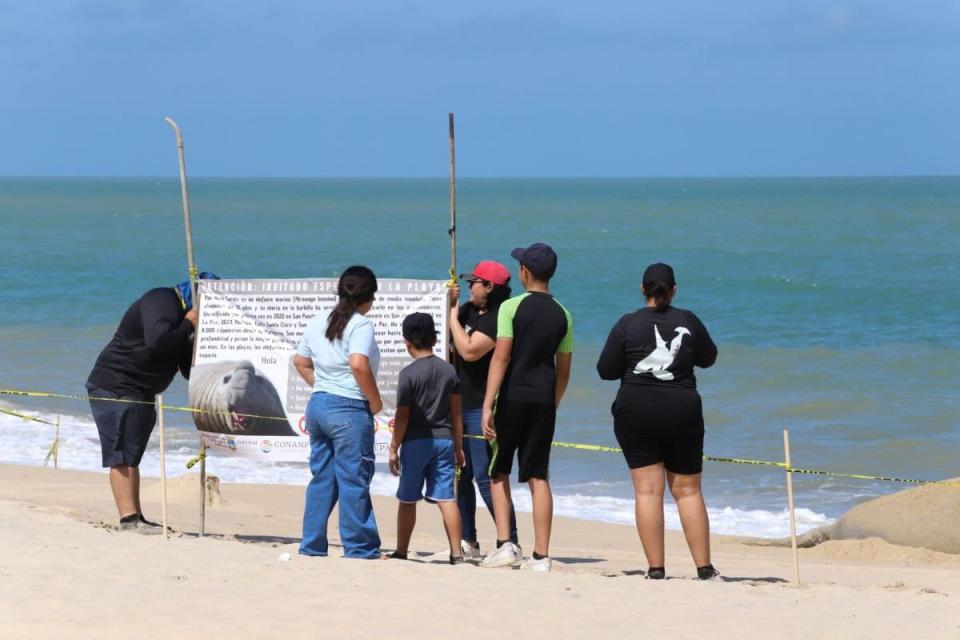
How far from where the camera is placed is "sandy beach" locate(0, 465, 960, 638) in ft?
18.7

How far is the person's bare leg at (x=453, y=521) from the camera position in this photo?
7230mm

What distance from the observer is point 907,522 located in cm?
1029

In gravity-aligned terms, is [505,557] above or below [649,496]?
below

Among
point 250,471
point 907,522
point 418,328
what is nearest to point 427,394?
point 418,328

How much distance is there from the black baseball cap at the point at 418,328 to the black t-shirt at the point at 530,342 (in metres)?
0.37

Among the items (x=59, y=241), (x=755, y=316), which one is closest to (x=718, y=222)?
(x=59, y=241)

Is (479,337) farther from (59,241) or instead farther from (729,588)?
(59,241)

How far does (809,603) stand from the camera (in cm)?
646

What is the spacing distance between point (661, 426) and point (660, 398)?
0.14 metres

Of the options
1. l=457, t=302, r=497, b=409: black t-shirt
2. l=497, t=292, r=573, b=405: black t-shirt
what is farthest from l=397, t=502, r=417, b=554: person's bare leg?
l=497, t=292, r=573, b=405: black t-shirt

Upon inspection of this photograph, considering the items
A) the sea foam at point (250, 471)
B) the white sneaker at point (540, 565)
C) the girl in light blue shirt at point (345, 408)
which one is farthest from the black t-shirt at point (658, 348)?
the sea foam at point (250, 471)

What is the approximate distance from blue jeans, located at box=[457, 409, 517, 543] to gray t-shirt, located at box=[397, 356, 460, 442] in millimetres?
287

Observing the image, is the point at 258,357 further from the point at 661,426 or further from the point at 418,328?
the point at 661,426

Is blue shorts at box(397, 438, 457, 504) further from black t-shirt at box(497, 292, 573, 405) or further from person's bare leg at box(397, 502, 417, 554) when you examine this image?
black t-shirt at box(497, 292, 573, 405)
